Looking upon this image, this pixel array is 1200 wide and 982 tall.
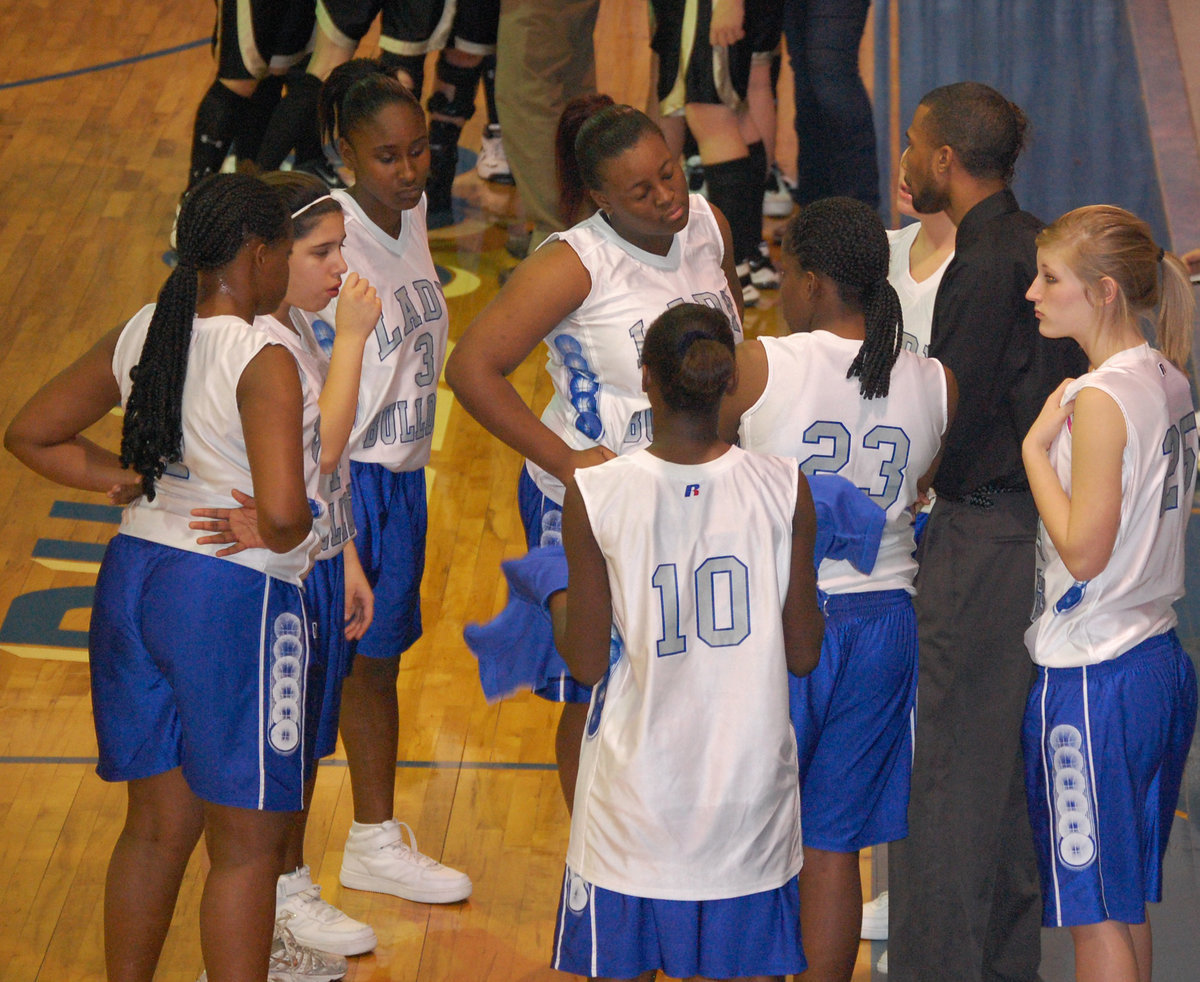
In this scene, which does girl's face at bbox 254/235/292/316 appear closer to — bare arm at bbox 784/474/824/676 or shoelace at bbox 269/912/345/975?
bare arm at bbox 784/474/824/676

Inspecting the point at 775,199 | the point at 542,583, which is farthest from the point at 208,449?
the point at 775,199

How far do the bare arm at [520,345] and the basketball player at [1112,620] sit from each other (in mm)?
773

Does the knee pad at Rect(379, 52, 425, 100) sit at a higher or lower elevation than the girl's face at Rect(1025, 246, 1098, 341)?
higher

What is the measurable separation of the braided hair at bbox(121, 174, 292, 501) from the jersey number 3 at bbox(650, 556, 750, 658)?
29.4 inches

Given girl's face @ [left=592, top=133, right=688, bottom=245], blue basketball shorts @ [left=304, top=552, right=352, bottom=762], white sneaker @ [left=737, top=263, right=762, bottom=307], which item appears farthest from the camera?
white sneaker @ [left=737, top=263, right=762, bottom=307]

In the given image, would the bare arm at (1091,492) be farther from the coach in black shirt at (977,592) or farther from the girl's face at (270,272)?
the girl's face at (270,272)

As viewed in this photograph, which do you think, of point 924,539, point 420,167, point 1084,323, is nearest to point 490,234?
point 420,167

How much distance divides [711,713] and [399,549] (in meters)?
1.12

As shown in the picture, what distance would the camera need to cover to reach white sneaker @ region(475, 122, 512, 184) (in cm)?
678

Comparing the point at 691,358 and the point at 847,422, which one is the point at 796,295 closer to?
the point at 847,422

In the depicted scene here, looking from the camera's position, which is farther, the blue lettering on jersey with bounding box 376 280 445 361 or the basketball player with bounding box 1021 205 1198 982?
the blue lettering on jersey with bounding box 376 280 445 361

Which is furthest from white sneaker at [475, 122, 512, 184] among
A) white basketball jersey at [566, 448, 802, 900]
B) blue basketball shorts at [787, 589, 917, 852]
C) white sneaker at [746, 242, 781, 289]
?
white basketball jersey at [566, 448, 802, 900]

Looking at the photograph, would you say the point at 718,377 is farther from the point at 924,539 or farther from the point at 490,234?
the point at 490,234

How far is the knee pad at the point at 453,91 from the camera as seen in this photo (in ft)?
20.5
